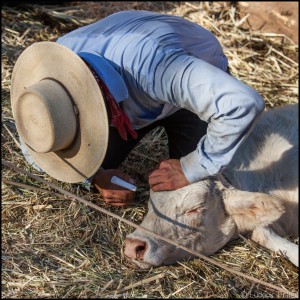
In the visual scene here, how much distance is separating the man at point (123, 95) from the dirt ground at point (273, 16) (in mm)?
2881

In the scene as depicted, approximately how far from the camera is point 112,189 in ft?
15.6

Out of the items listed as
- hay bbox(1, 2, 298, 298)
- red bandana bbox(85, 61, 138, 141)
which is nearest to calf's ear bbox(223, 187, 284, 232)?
hay bbox(1, 2, 298, 298)

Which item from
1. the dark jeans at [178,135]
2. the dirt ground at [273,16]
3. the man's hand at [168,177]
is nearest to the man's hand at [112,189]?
the dark jeans at [178,135]

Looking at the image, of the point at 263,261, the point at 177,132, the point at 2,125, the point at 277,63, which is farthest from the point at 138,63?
the point at 277,63

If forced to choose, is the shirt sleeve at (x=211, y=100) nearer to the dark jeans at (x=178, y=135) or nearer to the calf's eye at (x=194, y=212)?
the calf's eye at (x=194, y=212)

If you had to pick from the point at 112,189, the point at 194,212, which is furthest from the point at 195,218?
the point at 112,189

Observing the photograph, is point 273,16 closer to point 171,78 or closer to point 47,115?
point 171,78

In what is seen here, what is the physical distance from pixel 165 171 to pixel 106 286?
80 cm

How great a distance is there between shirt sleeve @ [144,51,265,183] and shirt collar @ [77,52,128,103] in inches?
6.9

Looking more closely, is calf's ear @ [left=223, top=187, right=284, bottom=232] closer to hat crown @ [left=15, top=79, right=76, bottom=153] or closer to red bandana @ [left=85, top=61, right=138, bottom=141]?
red bandana @ [left=85, top=61, right=138, bottom=141]

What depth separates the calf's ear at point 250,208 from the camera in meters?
4.38

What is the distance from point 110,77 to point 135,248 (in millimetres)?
1029

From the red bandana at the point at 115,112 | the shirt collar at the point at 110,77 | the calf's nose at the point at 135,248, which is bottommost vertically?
the calf's nose at the point at 135,248

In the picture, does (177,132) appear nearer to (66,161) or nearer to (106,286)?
(66,161)
